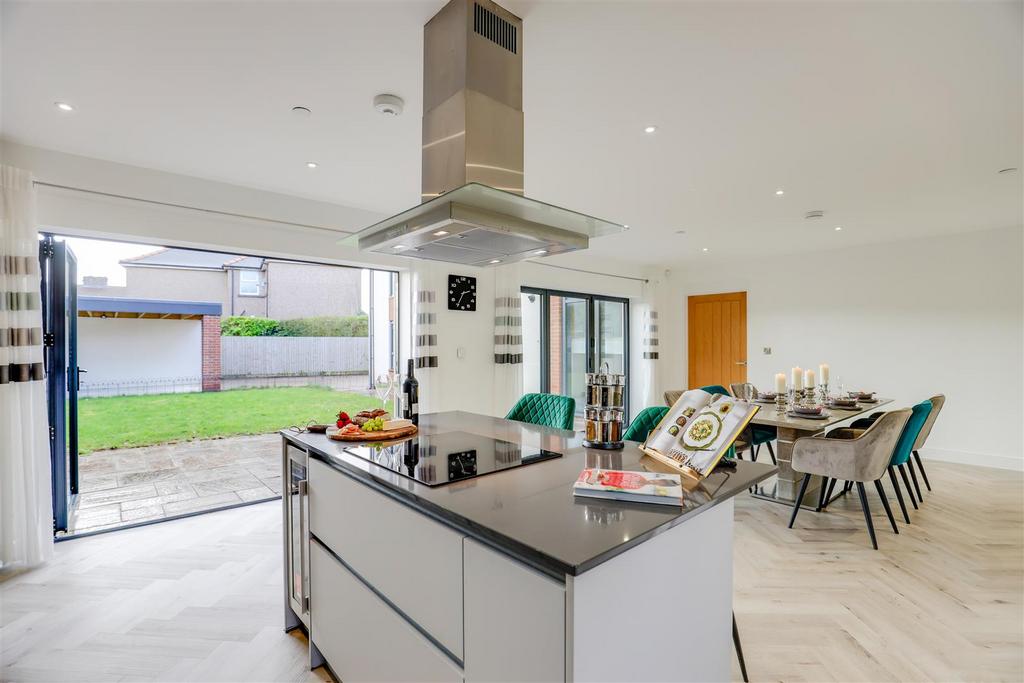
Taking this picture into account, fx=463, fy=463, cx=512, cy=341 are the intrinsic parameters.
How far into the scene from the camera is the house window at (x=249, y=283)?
7.26 m

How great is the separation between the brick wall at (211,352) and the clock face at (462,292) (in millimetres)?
4221

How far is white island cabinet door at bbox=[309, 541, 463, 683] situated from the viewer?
1246 mm

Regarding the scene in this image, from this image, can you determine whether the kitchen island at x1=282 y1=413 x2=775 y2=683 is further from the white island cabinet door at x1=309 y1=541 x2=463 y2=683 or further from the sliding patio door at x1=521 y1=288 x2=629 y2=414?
the sliding patio door at x1=521 y1=288 x2=629 y2=414

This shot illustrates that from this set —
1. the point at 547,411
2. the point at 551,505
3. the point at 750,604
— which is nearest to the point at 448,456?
the point at 551,505

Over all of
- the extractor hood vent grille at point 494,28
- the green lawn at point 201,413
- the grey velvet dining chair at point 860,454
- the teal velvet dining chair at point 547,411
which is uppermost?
the extractor hood vent grille at point 494,28

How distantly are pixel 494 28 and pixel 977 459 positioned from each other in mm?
6323

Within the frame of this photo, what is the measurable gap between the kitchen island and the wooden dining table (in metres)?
2.10

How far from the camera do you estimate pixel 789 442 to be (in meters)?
3.45

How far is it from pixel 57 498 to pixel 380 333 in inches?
111

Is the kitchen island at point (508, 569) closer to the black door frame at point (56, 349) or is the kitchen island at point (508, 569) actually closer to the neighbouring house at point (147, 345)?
the black door frame at point (56, 349)

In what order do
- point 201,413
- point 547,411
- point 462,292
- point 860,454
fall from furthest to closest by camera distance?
1. point 201,413
2. point 462,292
3. point 860,454
4. point 547,411

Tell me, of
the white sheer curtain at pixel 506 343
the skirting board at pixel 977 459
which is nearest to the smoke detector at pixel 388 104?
the white sheer curtain at pixel 506 343

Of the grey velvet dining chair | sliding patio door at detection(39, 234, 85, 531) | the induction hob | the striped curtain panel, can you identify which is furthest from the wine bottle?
the grey velvet dining chair

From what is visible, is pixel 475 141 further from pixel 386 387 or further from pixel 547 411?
pixel 547 411
